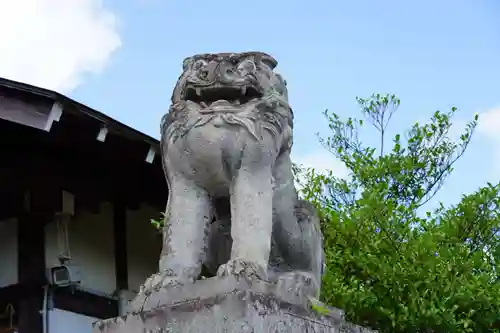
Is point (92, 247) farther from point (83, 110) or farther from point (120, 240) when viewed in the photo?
point (83, 110)

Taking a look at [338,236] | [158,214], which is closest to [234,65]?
[338,236]

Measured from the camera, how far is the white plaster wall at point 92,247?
827cm

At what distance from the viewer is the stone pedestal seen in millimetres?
3162

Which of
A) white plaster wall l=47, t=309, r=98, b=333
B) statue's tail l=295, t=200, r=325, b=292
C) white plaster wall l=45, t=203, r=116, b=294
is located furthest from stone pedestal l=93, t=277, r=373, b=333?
white plaster wall l=45, t=203, r=116, b=294

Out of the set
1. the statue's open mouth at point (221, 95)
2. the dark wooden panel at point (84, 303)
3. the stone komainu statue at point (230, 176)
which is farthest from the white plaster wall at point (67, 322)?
the statue's open mouth at point (221, 95)

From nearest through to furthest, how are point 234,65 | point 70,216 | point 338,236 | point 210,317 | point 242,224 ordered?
point 210,317 < point 242,224 < point 234,65 < point 338,236 < point 70,216

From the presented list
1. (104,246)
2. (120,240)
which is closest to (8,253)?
(104,246)

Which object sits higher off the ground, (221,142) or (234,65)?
(234,65)

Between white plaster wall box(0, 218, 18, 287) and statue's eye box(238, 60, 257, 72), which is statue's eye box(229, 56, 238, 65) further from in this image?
white plaster wall box(0, 218, 18, 287)

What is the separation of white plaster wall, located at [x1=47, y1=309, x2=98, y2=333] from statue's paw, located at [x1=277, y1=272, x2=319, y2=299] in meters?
4.69

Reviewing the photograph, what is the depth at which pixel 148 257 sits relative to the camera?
940cm

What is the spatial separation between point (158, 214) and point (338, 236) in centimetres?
240

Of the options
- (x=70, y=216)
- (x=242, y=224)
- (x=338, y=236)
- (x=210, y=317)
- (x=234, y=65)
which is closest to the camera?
(x=210, y=317)

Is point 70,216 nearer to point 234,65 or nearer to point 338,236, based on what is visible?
point 338,236
